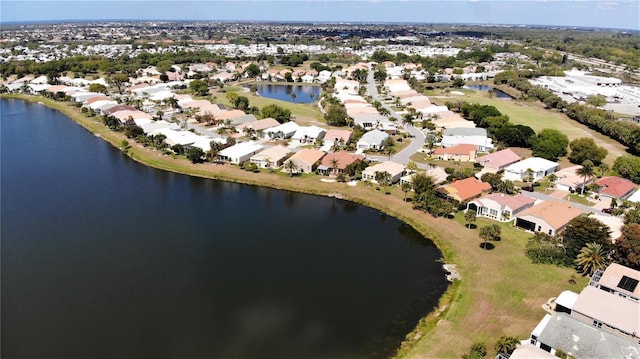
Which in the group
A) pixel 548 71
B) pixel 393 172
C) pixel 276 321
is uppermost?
pixel 548 71

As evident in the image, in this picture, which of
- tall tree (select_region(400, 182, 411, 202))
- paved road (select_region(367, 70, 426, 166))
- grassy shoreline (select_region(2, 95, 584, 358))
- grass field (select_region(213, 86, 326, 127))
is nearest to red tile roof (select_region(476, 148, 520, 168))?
paved road (select_region(367, 70, 426, 166))

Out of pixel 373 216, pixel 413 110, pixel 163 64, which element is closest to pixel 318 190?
pixel 373 216

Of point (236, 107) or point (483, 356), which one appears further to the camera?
point (236, 107)

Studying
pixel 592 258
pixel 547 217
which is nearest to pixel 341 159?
pixel 547 217

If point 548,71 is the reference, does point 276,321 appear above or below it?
below

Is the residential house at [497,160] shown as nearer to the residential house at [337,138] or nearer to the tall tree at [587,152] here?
the tall tree at [587,152]

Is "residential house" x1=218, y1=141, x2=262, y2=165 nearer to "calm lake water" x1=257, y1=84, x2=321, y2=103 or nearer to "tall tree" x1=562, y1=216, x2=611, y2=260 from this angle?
"tall tree" x1=562, y1=216, x2=611, y2=260

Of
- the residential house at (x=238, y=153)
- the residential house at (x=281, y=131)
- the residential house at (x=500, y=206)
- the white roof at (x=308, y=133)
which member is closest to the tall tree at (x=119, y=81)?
the residential house at (x=281, y=131)

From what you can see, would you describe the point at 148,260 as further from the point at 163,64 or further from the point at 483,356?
the point at 163,64

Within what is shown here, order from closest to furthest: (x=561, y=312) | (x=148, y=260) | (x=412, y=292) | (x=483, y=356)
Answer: (x=483, y=356) → (x=561, y=312) → (x=412, y=292) → (x=148, y=260)
